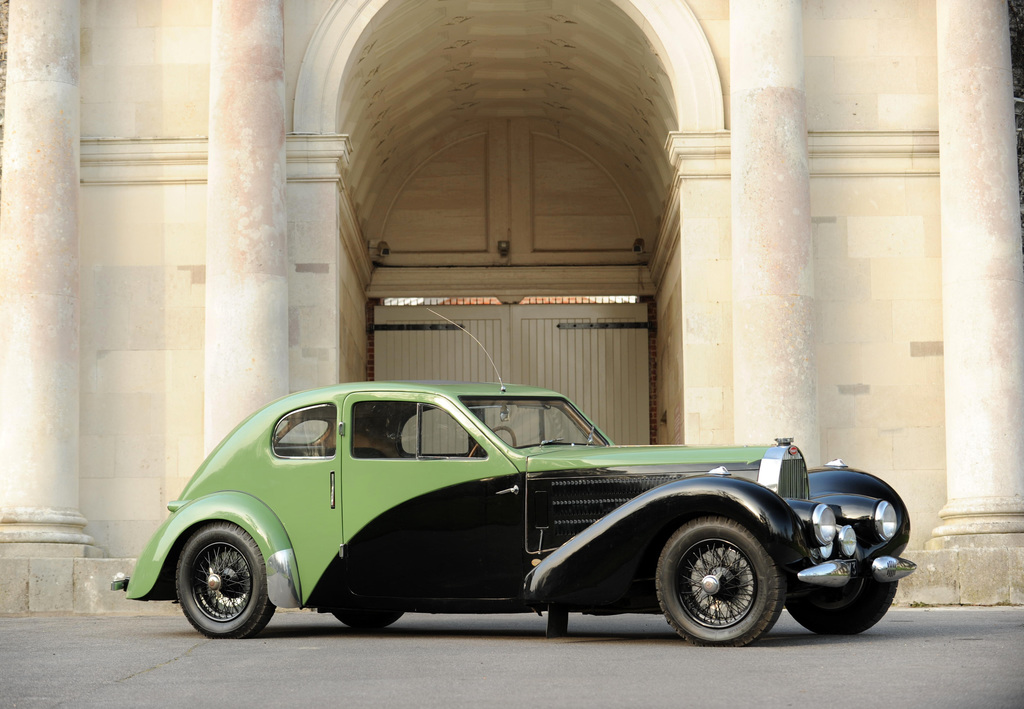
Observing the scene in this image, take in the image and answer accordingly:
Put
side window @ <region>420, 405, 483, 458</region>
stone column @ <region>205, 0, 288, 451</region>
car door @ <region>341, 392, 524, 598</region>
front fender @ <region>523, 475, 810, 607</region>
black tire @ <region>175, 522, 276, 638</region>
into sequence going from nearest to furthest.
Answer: front fender @ <region>523, 475, 810, 607</region> → car door @ <region>341, 392, 524, 598</region> → side window @ <region>420, 405, 483, 458</region> → black tire @ <region>175, 522, 276, 638</region> → stone column @ <region>205, 0, 288, 451</region>

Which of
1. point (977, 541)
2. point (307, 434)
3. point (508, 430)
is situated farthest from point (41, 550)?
point (977, 541)

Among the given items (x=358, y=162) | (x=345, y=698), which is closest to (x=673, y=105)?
(x=358, y=162)

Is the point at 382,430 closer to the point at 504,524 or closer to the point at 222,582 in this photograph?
the point at 504,524

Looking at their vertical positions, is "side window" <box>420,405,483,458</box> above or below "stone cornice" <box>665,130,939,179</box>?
below

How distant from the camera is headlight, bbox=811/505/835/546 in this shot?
7379 mm

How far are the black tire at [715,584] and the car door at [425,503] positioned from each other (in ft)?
3.43

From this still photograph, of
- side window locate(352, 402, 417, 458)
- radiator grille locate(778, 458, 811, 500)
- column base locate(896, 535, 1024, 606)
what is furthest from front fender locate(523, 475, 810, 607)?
column base locate(896, 535, 1024, 606)

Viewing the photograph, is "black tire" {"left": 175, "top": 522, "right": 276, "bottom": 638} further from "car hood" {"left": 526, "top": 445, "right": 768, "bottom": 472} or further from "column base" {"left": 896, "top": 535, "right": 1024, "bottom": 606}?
"column base" {"left": 896, "top": 535, "right": 1024, "bottom": 606}

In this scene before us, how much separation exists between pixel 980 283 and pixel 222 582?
29.0 feet

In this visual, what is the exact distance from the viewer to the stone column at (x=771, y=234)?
13.9 metres

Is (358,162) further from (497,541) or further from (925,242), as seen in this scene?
(497,541)

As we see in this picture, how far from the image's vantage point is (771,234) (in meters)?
14.0

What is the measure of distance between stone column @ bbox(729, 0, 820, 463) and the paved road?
15.1 feet

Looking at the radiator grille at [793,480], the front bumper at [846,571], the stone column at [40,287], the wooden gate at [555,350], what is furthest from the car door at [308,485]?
the wooden gate at [555,350]
